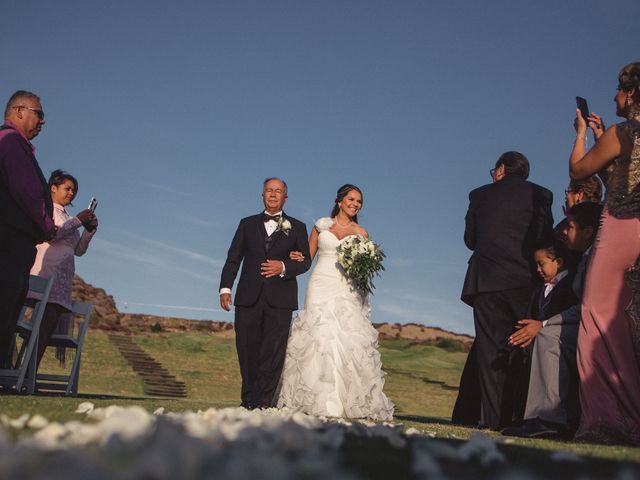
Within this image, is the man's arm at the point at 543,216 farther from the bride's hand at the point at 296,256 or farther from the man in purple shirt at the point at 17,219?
the man in purple shirt at the point at 17,219

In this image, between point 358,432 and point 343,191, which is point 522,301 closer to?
point 343,191

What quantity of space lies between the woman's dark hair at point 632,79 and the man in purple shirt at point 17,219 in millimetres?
5481

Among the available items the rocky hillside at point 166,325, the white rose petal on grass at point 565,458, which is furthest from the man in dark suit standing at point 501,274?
the rocky hillside at point 166,325

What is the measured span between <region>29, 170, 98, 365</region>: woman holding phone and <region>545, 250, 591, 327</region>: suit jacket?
600 centimetres

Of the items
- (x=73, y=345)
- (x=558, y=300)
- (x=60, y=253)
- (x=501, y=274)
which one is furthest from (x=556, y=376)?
(x=73, y=345)

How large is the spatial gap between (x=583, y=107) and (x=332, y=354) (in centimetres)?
444

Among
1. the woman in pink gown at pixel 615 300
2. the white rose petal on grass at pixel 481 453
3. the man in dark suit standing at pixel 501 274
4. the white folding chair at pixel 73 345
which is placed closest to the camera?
the white rose petal on grass at pixel 481 453

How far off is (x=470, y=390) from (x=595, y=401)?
304 cm

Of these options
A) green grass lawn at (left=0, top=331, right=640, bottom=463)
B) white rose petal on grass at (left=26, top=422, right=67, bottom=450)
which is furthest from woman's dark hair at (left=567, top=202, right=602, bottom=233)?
green grass lawn at (left=0, top=331, right=640, bottom=463)

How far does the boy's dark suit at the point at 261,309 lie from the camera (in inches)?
351

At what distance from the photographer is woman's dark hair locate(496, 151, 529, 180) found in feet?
26.1

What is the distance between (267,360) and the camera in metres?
8.97

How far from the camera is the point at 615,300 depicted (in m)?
5.55

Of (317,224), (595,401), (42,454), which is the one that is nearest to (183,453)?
(42,454)
